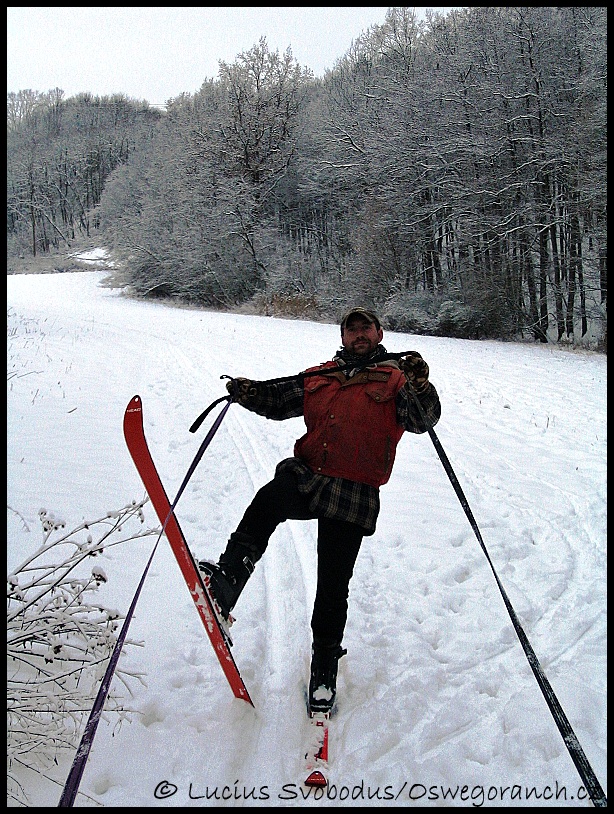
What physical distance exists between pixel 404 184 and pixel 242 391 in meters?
18.2

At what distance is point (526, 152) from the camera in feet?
54.0

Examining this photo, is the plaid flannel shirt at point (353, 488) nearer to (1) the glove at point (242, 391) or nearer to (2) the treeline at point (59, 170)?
(1) the glove at point (242, 391)

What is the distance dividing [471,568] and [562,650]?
0.94m

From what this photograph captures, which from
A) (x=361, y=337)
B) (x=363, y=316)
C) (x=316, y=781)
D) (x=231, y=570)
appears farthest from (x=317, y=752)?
(x=363, y=316)

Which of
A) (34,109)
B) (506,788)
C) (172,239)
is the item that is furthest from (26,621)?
(34,109)

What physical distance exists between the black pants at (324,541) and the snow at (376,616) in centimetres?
45

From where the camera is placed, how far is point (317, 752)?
92.3 inches

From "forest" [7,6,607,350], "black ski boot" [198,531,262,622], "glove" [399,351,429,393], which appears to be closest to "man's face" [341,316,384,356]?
"glove" [399,351,429,393]

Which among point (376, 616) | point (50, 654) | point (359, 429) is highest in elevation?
point (359, 429)

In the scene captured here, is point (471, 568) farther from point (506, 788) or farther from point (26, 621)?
point (26, 621)

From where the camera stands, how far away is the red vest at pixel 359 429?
264 cm

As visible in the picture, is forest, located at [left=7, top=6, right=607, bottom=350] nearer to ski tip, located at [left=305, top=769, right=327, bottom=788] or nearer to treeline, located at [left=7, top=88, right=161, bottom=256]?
ski tip, located at [left=305, top=769, right=327, bottom=788]

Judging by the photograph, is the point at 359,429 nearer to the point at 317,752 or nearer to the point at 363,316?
the point at 363,316

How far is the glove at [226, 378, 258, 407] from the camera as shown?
2.83m
